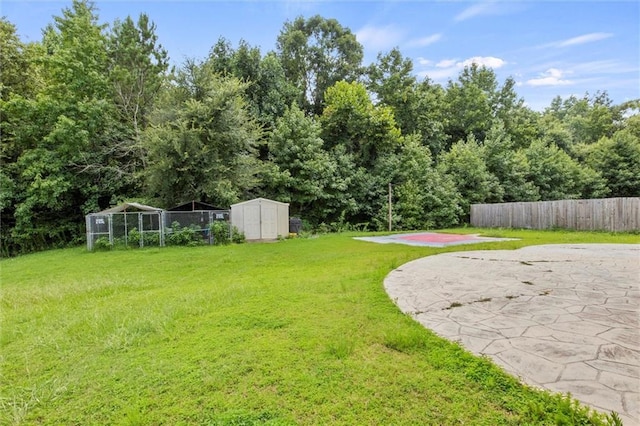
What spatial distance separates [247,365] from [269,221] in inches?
424

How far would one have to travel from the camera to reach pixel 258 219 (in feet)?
41.2

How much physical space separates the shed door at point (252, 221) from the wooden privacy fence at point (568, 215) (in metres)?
12.1

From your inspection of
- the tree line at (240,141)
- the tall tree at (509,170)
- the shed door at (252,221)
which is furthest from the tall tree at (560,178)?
the shed door at (252,221)

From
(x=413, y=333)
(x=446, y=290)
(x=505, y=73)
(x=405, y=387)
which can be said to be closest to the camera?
(x=405, y=387)

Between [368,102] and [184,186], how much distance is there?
1151cm

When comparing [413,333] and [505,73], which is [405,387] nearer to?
[413,333]

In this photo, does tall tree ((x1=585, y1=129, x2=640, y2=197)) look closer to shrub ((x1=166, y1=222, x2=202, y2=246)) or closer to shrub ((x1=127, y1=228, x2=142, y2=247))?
shrub ((x1=166, y1=222, x2=202, y2=246))

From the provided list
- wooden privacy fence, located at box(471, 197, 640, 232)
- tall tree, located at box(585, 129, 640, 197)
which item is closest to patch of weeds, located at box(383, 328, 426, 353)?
wooden privacy fence, located at box(471, 197, 640, 232)

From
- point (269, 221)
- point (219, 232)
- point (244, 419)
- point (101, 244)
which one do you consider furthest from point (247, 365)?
point (269, 221)

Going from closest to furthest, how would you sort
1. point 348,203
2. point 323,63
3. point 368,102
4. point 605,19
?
point 605,19, point 348,203, point 368,102, point 323,63

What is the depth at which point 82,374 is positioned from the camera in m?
2.20

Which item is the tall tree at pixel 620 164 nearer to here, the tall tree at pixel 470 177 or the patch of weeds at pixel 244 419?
the tall tree at pixel 470 177

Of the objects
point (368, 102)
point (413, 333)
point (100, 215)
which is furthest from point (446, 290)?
point (368, 102)

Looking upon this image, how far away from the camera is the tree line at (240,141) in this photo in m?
12.9
